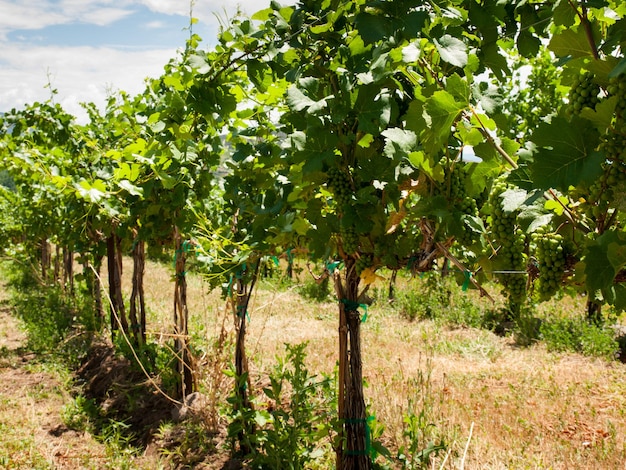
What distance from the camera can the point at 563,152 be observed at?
37.3 inches

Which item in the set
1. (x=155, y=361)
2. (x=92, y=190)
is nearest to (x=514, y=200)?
(x=92, y=190)

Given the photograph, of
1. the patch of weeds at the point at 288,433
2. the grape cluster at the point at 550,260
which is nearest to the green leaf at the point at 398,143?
the grape cluster at the point at 550,260

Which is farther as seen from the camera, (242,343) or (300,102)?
(242,343)

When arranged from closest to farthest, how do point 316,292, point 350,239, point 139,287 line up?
1. point 350,239
2. point 139,287
3. point 316,292

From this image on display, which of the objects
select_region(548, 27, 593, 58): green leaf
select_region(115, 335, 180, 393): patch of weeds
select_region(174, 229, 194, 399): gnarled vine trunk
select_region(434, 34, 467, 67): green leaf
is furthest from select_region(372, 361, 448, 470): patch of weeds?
select_region(548, 27, 593, 58): green leaf

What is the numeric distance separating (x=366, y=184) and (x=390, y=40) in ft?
2.02

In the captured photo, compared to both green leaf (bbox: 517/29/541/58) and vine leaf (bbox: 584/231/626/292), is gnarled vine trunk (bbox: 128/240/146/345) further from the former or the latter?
vine leaf (bbox: 584/231/626/292)

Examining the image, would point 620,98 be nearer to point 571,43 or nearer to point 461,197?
point 571,43

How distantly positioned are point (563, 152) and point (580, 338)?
590cm

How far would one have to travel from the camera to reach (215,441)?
12.4ft

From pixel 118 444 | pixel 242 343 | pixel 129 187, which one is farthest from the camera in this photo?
pixel 118 444

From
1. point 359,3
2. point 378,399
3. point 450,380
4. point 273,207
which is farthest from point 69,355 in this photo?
point 359,3

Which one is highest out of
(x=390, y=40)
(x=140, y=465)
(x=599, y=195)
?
(x=390, y=40)

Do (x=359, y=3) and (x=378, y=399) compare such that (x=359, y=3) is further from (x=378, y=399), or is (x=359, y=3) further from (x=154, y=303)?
(x=154, y=303)
